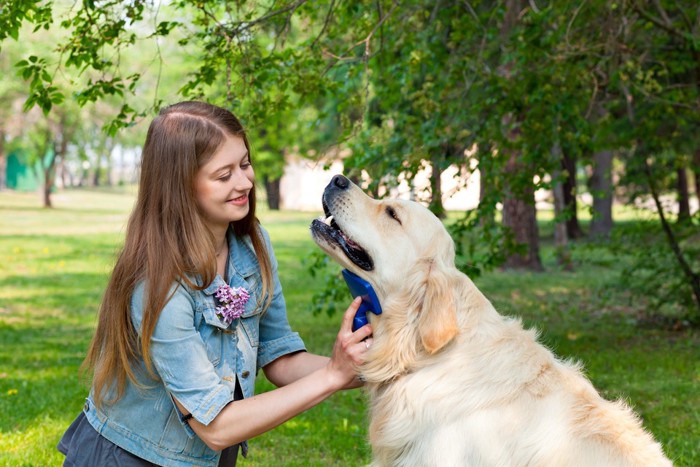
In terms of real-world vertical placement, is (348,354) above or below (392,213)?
below

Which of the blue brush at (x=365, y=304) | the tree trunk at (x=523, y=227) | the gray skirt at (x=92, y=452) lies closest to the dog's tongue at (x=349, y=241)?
the blue brush at (x=365, y=304)

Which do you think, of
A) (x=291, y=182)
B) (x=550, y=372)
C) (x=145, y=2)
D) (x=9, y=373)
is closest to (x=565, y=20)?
(x=145, y=2)

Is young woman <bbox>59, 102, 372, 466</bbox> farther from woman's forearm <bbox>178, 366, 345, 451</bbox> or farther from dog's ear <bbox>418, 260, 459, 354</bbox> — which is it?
dog's ear <bbox>418, 260, 459, 354</bbox>

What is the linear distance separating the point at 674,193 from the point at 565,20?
3742 mm

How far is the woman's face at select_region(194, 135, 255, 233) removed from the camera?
329 cm

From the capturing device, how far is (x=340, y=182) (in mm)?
3652

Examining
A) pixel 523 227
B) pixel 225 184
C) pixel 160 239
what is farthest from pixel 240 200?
pixel 523 227

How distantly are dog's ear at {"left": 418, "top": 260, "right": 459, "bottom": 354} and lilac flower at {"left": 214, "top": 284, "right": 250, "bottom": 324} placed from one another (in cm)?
73

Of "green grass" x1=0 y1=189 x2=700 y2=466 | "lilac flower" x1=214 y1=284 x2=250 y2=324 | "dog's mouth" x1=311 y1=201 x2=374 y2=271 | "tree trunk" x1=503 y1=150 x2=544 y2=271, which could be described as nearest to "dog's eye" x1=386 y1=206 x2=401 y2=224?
"dog's mouth" x1=311 y1=201 x2=374 y2=271

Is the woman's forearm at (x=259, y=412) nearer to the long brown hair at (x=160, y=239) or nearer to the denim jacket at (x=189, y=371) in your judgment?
the denim jacket at (x=189, y=371)

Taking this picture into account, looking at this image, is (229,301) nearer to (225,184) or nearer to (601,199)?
(225,184)

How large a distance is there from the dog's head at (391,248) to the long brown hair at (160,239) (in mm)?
541

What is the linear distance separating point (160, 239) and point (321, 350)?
5.51 metres

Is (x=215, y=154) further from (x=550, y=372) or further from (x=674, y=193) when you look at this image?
(x=674, y=193)
